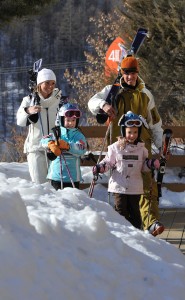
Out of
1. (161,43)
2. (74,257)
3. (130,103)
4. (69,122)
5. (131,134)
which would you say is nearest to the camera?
(74,257)

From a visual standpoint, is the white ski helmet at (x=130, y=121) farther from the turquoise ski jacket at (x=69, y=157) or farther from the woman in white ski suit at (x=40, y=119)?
the woman in white ski suit at (x=40, y=119)

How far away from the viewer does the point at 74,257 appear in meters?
3.26

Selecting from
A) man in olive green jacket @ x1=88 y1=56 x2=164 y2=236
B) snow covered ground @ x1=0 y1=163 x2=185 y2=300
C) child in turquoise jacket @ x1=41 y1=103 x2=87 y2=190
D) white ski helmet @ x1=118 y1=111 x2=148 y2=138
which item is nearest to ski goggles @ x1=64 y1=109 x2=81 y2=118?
child in turquoise jacket @ x1=41 y1=103 x2=87 y2=190

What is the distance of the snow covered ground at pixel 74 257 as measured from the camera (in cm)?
292

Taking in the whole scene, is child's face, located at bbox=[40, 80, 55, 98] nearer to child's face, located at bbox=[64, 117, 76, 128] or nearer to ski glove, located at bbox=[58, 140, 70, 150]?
child's face, located at bbox=[64, 117, 76, 128]

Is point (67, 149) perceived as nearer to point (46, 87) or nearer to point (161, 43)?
point (46, 87)

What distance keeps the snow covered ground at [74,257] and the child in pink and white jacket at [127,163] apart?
200cm

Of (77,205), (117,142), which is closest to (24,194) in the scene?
(77,205)

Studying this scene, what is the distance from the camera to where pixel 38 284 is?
9.45ft

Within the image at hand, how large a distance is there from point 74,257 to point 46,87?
3707 millimetres

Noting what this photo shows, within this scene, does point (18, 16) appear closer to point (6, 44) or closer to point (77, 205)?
point (77, 205)

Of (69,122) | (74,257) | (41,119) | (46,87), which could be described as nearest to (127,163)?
(69,122)

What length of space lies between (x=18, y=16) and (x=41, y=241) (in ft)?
30.1

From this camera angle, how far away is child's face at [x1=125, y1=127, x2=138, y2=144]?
6299 millimetres
